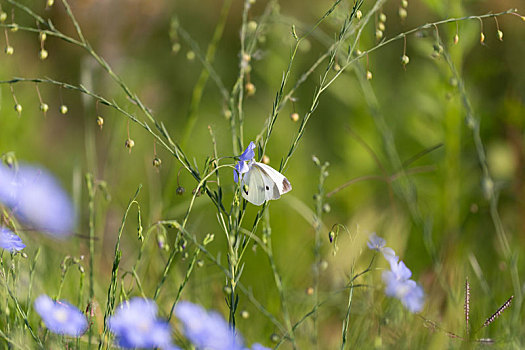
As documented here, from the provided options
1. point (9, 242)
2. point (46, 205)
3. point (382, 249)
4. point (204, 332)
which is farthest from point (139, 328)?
point (46, 205)

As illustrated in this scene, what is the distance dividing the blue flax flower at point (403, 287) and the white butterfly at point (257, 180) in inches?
7.1

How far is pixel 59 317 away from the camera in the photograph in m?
→ 0.72

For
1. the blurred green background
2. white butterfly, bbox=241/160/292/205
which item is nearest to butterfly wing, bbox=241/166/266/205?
white butterfly, bbox=241/160/292/205

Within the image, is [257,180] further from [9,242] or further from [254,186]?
[9,242]

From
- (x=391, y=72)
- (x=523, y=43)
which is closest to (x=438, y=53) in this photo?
(x=523, y=43)

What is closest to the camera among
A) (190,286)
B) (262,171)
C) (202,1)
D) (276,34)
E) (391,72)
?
(262,171)

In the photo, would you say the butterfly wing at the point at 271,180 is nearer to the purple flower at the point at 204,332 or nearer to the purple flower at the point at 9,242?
the purple flower at the point at 204,332

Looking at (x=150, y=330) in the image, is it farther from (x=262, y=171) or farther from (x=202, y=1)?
(x=202, y=1)

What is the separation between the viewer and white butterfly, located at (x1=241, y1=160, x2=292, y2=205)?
0.72 meters

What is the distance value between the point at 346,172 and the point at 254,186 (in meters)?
1.05

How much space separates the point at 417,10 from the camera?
2.72m

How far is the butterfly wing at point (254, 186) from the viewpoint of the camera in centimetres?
72

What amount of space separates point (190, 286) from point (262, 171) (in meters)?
0.40

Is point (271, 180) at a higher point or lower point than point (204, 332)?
higher
